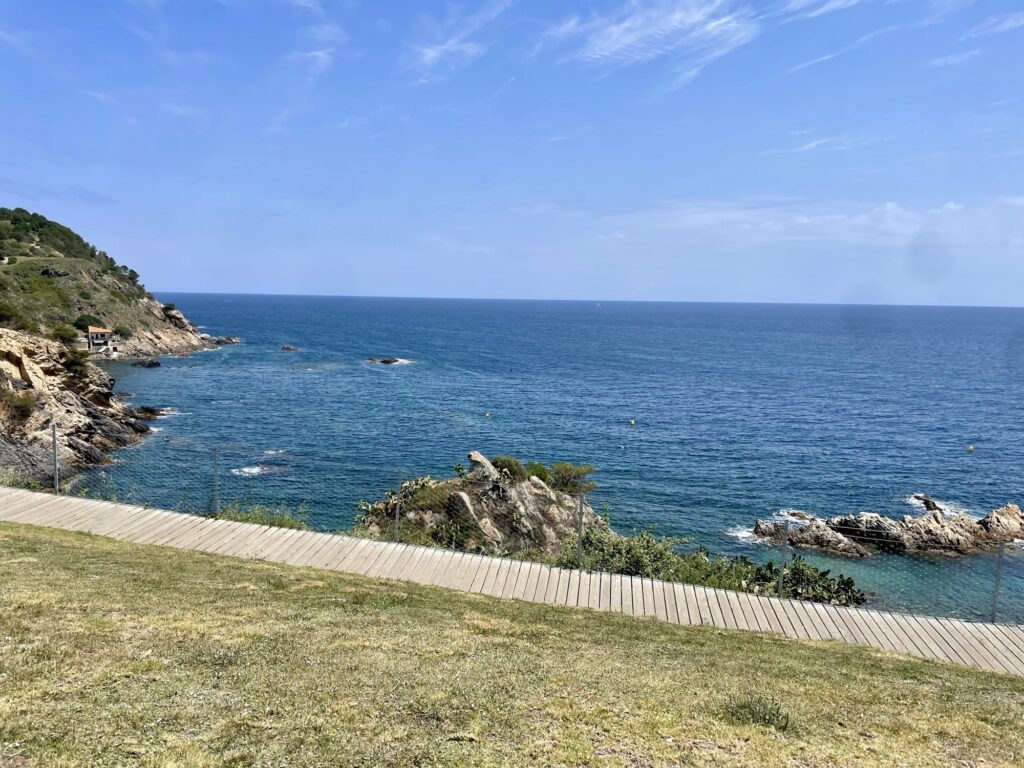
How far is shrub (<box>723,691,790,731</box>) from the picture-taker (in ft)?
22.9

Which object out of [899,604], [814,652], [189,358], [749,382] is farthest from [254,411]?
[749,382]

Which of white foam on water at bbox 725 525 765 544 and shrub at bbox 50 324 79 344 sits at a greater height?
shrub at bbox 50 324 79 344

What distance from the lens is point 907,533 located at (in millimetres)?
31062

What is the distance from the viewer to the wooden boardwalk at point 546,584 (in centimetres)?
1213

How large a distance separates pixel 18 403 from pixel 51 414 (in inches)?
113

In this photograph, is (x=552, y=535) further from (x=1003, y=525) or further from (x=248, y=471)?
(x=1003, y=525)

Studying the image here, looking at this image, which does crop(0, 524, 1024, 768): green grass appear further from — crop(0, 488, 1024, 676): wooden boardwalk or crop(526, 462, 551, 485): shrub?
crop(526, 462, 551, 485): shrub

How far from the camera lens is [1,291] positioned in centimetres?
7494

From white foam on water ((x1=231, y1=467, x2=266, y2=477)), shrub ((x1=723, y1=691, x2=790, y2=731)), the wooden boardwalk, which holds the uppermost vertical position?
shrub ((x1=723, y1=691, x2=790, y2=731))

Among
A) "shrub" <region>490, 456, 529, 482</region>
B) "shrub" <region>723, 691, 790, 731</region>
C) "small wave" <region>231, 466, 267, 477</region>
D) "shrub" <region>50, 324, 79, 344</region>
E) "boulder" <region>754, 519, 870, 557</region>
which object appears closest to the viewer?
"shrub" <region>723, 691, 790, 731</region>

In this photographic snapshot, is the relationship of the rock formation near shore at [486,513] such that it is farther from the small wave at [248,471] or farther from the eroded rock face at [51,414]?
the eroded rock face at [51,414]

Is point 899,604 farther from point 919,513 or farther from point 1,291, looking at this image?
point 1,291

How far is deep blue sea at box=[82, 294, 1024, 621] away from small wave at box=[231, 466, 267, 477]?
0.59 ft

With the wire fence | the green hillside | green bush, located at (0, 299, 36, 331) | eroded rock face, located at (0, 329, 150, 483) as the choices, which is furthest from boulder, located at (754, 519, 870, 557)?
the green hillside
